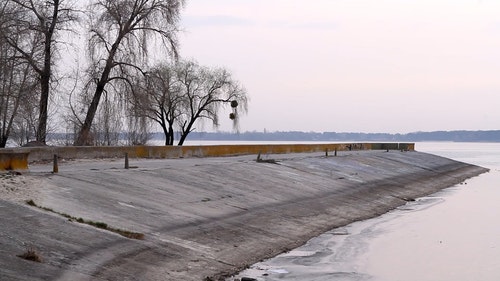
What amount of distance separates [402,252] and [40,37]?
24318 millimetres

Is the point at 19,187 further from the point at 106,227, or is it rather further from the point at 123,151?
the point at 123,151

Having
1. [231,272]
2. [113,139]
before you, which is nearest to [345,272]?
[231,272]

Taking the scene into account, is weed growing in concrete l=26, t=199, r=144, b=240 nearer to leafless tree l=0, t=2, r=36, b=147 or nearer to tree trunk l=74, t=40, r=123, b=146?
leafless tree l=0, t=2, r=36, b=147

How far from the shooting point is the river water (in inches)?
674

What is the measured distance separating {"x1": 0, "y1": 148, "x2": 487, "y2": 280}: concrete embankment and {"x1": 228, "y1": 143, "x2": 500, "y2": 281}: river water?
765 millimetres

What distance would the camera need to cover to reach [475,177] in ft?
211

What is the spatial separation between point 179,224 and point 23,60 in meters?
21.7

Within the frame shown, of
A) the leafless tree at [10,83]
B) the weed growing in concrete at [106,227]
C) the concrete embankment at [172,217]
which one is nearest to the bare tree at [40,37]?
the leafless tree at [10,83]

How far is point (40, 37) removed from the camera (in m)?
38.5

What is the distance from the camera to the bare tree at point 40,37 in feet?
123

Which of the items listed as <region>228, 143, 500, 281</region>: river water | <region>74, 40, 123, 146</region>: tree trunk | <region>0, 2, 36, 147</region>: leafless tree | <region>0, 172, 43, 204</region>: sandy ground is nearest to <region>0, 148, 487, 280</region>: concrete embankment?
<region>0, 172, 43, 204</region>: sandy ground

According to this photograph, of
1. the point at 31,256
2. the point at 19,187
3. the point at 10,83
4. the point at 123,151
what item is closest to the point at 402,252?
the point at 19,187

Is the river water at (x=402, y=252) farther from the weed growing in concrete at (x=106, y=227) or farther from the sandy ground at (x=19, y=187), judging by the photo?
the sandy ground at (x=19, y=187)

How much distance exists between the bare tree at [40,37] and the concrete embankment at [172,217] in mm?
10362
